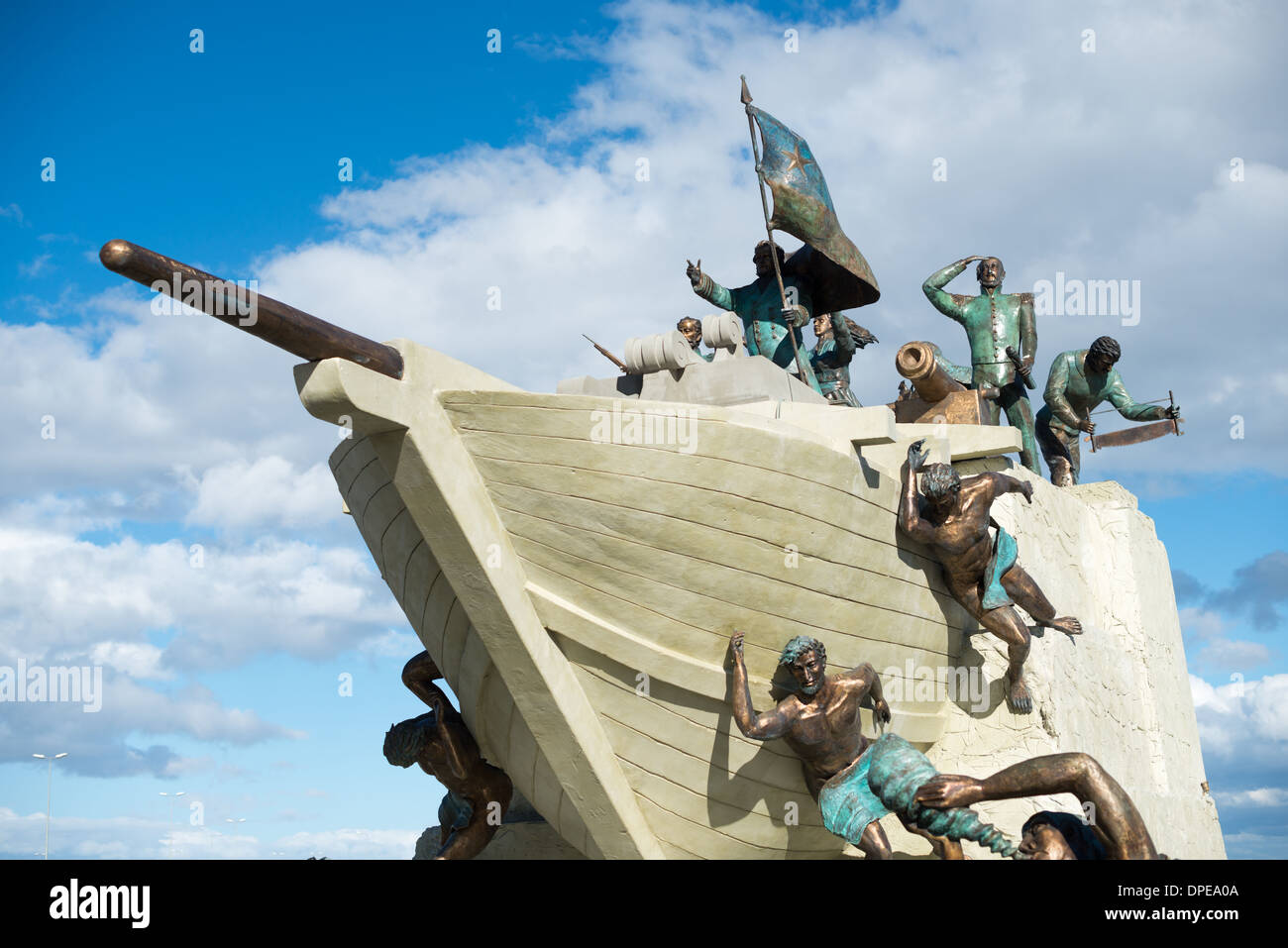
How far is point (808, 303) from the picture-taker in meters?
11.7

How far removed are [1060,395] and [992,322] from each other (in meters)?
1.08

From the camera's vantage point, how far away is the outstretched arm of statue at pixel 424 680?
883 centimetres

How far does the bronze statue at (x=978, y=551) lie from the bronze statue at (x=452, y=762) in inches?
133

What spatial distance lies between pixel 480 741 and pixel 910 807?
3.08 metres

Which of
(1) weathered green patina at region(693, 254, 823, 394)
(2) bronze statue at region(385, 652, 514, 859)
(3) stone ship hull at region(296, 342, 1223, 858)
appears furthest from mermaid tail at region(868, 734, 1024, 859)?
(1) weathered green patina at region(693, 254, 823, 394)

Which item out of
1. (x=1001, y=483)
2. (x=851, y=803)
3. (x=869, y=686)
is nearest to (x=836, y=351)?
(x=1001, y=483)

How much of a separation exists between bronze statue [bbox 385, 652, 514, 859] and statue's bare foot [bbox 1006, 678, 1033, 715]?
3.68 metres

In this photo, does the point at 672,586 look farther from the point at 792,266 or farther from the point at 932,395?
the point at 792,266

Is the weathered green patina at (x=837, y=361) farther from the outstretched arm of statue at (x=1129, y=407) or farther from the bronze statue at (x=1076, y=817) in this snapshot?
the bronze statue at (x=1076, y=817)

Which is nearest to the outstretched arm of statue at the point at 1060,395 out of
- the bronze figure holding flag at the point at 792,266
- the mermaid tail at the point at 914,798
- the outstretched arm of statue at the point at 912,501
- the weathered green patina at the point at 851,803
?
the bronze figure holding flag at the point at 792,266

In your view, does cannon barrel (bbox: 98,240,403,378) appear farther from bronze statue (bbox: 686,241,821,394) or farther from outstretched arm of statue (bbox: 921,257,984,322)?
outstretched arm of statue (bbox: 921,257,984,322)

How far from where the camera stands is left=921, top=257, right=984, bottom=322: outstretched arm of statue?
12180 millimetres
